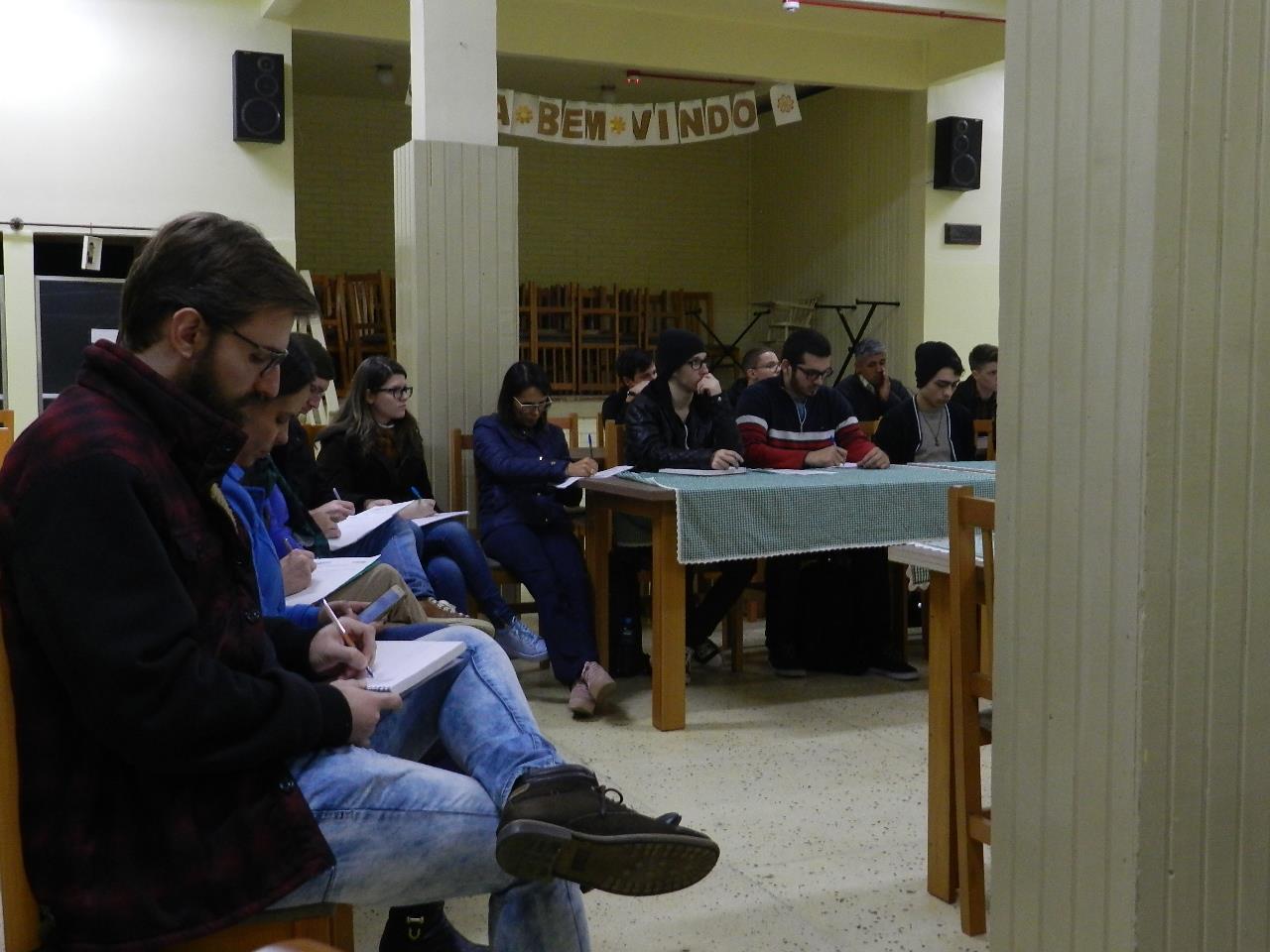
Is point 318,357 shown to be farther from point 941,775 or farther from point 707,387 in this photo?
point 941,775

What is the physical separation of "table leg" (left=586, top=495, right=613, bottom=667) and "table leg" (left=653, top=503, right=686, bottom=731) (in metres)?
0.50

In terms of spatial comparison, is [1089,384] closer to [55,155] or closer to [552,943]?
[552,943]

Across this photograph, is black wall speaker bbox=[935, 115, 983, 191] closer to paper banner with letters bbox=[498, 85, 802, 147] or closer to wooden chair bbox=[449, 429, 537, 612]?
paper banner with letters bbox=[498, 85, 802, 147]

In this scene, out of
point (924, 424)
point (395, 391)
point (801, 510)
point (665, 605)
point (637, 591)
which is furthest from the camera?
point (924, 424)

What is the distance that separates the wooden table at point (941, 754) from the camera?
287 cm

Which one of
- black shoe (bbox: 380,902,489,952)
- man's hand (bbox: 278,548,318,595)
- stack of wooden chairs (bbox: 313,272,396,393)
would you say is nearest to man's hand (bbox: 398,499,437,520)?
man's hand (bbox: 278,548,318,595)

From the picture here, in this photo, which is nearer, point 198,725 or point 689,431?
point 198,725

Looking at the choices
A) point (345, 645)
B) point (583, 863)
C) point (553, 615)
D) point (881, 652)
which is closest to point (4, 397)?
point (553, 615)

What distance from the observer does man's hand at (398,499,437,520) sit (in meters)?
4.48

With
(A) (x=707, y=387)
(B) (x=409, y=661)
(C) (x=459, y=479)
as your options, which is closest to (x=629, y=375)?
(C) (x=459, y=479)

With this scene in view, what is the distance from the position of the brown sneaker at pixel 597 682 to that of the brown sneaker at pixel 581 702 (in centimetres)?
1

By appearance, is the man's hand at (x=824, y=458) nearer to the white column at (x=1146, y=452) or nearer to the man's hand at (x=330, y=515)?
the man's hand at (x=330, y=515)

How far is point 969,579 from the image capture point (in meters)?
2.71

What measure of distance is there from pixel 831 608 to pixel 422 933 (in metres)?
2.97
